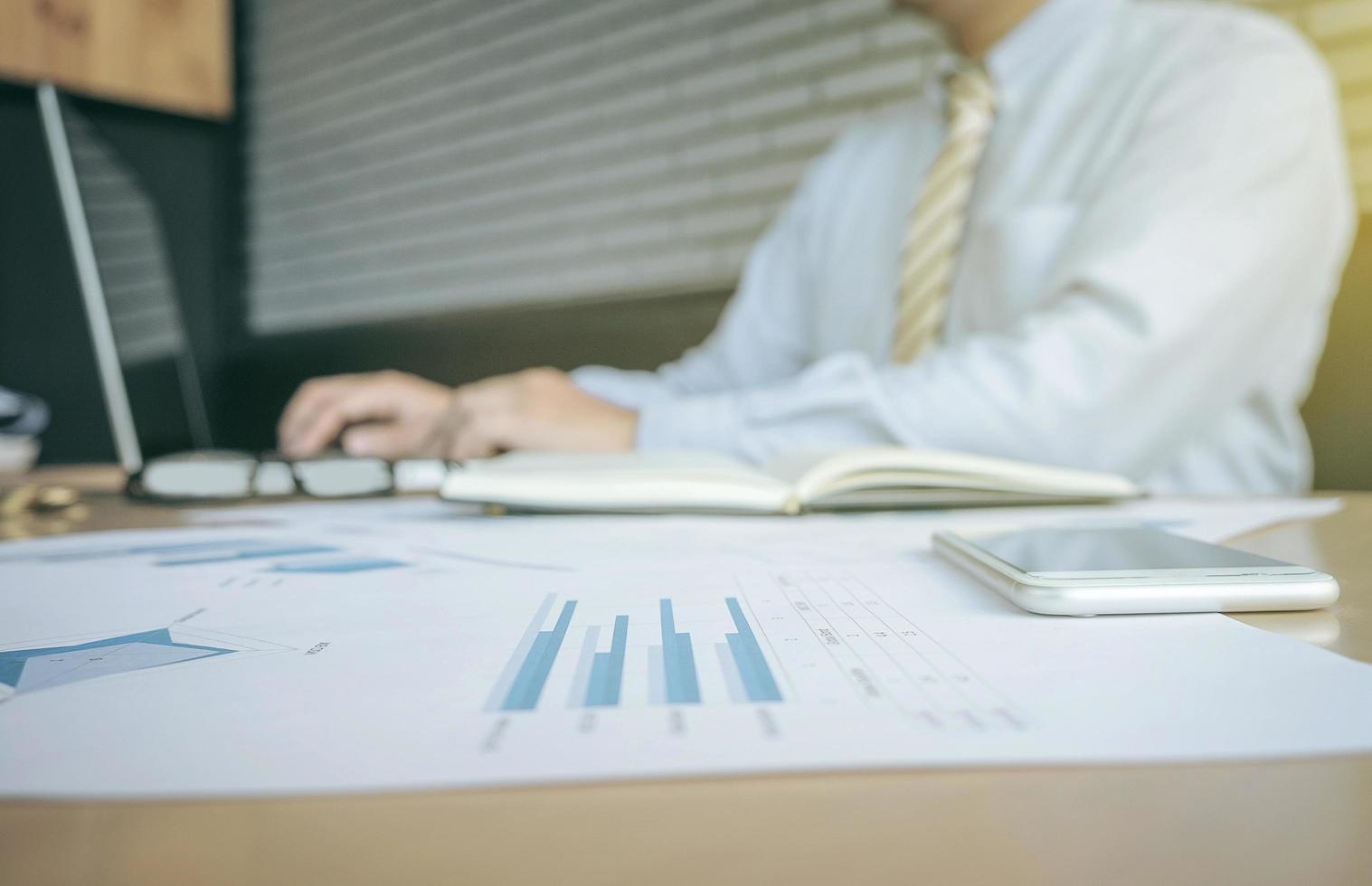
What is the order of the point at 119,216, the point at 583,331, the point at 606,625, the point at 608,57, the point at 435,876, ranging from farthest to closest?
the point at 608,57, the point at 583,331, the point at 119,216, the point at 606,625, the point at 435,876

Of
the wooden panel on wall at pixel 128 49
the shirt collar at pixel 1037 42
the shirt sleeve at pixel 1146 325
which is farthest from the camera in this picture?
the wooden panel on wall at pixel 128 49

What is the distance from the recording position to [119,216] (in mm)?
857

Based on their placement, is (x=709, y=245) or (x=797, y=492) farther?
(x=709, y=245)

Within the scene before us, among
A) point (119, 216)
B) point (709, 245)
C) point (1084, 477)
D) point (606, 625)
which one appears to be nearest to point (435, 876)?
point (606, 625)

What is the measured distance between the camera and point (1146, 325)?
763 mm

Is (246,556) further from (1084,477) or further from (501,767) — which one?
(1084,477)

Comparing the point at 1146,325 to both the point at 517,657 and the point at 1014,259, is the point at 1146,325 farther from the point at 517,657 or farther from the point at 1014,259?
the point at 517,657

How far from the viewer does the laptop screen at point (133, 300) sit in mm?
771

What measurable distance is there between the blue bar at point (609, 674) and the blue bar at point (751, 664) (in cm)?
3

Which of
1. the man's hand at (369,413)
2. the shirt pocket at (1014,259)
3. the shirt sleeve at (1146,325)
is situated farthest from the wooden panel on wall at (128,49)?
the shirt pocket at (1014,259)

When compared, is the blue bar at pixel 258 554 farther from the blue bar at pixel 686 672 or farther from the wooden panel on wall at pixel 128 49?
the wooden panel on wall at pixel 128 49

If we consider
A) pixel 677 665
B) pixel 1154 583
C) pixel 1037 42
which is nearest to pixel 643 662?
pixel 677 665

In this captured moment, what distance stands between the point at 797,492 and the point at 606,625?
0.30m

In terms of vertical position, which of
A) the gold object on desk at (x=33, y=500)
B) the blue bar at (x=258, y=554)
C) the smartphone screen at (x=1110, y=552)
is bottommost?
the gold object on desk at (x=33, y=500)
